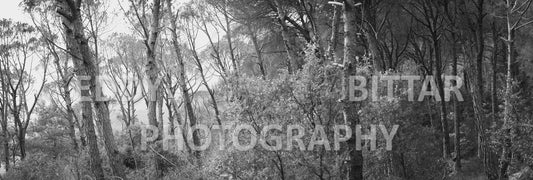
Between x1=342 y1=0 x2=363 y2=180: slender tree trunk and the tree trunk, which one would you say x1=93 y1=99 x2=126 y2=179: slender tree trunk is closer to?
the tree trunk

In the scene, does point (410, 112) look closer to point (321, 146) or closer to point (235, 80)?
point (321, 146)

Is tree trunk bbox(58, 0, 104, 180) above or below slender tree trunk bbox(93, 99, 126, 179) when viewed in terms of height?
above

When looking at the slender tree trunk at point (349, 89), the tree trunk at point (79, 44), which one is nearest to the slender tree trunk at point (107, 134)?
the tree trunk at point (79, 44)

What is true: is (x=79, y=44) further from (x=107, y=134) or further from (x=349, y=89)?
(x=349, y=89)

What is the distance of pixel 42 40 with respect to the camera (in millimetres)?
22406

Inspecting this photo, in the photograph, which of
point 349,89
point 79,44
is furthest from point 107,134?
point 349,89

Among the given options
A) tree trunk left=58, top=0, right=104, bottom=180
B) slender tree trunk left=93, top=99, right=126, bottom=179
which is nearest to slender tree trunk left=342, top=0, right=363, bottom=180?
slender tree trunk left=93, top=99, right=126, bottom=179

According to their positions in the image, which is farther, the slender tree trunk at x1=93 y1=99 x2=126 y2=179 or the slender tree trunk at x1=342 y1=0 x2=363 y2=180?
the slender tree trunk at x1=93 y1=99 x2=126 y2=179

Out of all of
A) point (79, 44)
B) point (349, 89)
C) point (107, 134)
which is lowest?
point (107, 134)

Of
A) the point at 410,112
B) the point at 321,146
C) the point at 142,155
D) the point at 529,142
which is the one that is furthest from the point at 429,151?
the point at 142,155

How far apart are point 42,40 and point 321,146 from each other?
63.7 ft

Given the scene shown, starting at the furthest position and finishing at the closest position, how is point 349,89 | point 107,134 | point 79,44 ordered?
point 107,134, point 79,44, point 349,89

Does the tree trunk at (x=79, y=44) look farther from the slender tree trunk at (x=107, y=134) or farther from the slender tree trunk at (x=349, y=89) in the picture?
the slender tree trunk at (x=349, y=89)

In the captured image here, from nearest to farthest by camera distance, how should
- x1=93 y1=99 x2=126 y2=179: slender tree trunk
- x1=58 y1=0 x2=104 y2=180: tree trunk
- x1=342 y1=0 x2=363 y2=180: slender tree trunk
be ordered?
x1=342 y1=0 x2=363 y2=180: slender tree trunk
x1=58 y1=0 x2=104 y2=180: tree trunk
x1=93 y1=99 x2=126 y2=179: slender tree trunk
